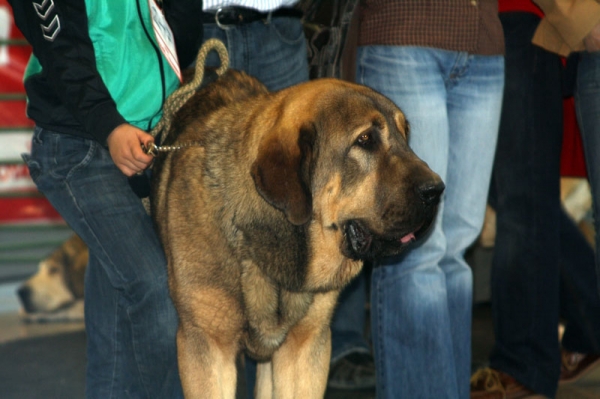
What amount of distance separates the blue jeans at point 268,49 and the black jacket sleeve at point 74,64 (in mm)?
687

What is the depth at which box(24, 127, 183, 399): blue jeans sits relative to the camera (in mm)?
2488

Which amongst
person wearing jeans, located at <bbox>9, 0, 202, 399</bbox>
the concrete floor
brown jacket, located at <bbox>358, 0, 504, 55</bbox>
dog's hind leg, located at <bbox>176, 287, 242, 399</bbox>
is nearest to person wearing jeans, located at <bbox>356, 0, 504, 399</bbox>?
brown jacket, located at <bbox>358, 0, 504, 55</bbox>

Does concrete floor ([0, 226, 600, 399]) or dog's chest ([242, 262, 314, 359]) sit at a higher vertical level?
dog's chest ([242, 262, 314, 359])

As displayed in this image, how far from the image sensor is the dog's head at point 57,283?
19.0 ft

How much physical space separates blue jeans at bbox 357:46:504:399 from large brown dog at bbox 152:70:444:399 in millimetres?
273

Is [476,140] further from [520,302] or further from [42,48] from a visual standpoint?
[42,48]

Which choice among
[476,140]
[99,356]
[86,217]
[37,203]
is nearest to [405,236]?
[476,140]

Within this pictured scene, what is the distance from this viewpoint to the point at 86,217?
2490 mm

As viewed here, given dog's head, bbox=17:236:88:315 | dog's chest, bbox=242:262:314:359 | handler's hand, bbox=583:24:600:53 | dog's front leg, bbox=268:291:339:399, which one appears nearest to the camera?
dog's chest, bbox=242:262:314:359

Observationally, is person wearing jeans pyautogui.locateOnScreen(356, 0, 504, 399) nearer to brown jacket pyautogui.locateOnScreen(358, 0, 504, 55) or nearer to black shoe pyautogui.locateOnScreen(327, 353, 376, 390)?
brown jacket pyautogui.locateOnScreen(358, 0, 504, 55)

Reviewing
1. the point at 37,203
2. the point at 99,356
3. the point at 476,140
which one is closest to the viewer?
the point at 99,356

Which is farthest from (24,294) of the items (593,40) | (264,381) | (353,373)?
(593,40)

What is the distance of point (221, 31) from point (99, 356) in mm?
1347

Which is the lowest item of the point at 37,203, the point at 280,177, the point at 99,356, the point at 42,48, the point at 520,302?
the point at 37,203
